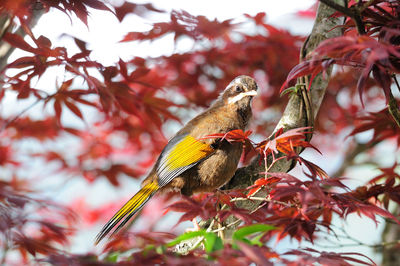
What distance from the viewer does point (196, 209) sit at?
139cm

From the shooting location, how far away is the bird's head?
2.92 meters

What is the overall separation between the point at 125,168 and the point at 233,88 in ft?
4.87

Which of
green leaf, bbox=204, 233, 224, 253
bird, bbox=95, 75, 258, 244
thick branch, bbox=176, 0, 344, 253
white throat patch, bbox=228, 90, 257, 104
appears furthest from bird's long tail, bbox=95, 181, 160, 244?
green leaf, bbox=204, 233, 224, 253

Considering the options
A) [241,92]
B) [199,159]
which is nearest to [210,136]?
[199,159]

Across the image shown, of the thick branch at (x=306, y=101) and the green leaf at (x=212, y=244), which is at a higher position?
the thick branch at (x=306, y=101)

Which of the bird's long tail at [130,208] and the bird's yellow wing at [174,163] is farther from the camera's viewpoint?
the bird's yellow wing at [174,163]

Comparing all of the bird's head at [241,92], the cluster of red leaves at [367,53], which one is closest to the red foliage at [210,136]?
the cluster of red leaves at [367,53]

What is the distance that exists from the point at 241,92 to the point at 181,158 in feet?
2.40

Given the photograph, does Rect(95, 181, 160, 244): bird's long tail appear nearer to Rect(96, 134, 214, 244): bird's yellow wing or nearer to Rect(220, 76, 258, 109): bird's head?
Rect(96, 134, 214, 244): bird's yellow wing

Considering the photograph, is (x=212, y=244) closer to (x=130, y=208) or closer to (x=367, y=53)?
(x=367, y=53)

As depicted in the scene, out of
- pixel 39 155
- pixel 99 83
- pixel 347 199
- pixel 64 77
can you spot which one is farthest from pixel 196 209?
pixel 39 155

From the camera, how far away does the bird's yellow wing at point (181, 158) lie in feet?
8.66

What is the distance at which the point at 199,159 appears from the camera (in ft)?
8.73

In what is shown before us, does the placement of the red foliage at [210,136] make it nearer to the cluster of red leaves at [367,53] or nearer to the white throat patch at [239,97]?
the cluster of red leaves at [367,53]
